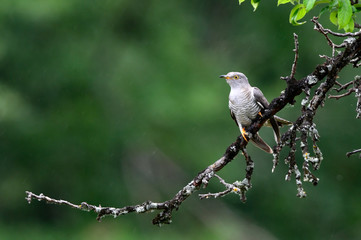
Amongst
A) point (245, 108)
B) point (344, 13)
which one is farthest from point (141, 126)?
point (344, 13)

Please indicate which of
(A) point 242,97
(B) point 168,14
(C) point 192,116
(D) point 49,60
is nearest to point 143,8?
(B) point 168,14

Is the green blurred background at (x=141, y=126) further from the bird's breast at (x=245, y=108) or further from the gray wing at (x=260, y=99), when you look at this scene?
the gray wing at (x=260, y=99)

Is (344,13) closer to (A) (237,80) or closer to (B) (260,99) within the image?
(B) (260,99)

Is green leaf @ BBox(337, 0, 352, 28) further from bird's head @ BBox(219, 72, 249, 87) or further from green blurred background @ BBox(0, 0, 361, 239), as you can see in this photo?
green blurred background @ BBox(0, 0, 361, 239)

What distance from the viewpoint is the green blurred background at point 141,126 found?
9711 millimetres

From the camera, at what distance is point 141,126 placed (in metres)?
9.81

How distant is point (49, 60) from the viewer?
33.5 ft

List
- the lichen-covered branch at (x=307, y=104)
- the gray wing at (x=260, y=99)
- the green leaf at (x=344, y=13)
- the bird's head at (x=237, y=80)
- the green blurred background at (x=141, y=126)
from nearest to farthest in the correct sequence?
the green leaf at (x=344, y=13) < the lichen-covered branch at (x=307, y=104) < the gray wing at (x=260, y=99) < the bird's head at (x=237, y=80) < the green blurred background at (x=141, y=126)

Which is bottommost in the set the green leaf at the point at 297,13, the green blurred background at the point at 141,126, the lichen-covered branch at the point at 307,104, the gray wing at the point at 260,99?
the lichen-covered branch at the point at 307,104

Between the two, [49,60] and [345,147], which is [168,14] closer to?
[49,60]

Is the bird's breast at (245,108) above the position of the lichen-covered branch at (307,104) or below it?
above

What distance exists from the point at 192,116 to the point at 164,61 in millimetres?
1488

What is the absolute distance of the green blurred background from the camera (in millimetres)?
9711

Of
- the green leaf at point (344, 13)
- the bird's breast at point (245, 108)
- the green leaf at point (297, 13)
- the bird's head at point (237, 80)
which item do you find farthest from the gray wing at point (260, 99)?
the green leaf at point (344, 13)
